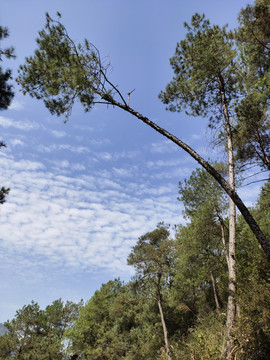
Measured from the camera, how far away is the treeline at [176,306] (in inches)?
251

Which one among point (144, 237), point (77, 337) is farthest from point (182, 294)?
point (77, 337)

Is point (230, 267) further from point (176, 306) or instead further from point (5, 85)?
point (176, 306)

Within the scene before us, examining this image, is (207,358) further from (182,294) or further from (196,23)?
(182,294)

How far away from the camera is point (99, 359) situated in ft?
79.4

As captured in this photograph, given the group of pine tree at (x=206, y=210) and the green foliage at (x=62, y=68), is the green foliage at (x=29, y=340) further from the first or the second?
the green foliage at (x=62, y=68)

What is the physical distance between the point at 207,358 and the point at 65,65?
899cm

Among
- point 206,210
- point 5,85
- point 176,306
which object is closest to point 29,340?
point 176,306

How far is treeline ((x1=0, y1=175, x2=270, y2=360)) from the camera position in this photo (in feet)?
20.9

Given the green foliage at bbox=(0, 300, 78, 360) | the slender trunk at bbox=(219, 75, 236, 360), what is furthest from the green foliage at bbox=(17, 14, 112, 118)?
the green foliage at bbox=(0, 300, 78, 360)

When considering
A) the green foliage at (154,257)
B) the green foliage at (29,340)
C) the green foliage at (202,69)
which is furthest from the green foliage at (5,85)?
the green foliage at (29,340)

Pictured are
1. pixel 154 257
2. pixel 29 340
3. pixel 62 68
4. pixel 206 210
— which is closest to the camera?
pixel 62 68

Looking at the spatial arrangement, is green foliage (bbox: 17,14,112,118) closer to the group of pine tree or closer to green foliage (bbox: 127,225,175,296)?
the group of pine tree

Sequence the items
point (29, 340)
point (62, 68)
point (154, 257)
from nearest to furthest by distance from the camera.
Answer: point (62, 68), point (154, 257), point (29, 340)

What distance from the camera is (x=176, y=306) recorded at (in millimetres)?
21203
